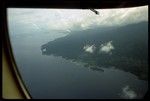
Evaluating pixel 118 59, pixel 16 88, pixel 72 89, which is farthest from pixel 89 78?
pixel 16 88

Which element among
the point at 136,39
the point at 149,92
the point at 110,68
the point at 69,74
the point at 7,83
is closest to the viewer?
the point at 149,92

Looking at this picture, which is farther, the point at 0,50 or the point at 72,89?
the point at 72,89

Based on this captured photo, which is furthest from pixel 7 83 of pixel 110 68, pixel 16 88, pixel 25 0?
pixel 110 68

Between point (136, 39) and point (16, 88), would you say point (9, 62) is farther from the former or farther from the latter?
point (136, 39)

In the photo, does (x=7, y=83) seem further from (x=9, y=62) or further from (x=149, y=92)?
(x=149, y=92)

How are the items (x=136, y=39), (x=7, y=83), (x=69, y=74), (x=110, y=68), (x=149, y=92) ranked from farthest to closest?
(x=69, y=74) → (x=136, y=39) → (x=110, y=68) → (x=7, y=83) → (x=149, y=92)

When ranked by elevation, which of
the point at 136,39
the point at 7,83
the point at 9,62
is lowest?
the point at 136,39

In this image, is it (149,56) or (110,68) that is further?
(110,68)

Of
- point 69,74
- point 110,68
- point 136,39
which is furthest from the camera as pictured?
point 69,74

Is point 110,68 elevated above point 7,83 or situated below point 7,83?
below
